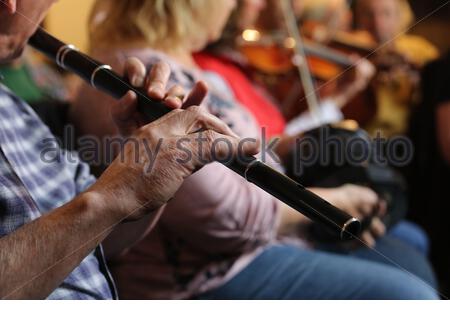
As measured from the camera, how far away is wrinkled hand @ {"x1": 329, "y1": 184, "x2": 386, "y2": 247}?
1.03 m

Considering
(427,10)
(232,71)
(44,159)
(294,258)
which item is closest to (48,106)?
(44,159)

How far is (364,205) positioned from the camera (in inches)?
42.3

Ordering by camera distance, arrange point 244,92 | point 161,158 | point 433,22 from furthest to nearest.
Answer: point 433,22, point 244,92, point 161,158

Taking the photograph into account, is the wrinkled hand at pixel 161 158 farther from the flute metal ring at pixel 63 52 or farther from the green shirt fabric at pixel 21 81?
the green shirt fabric at pixel 21 81

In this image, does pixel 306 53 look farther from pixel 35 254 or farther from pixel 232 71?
pixel 35 254

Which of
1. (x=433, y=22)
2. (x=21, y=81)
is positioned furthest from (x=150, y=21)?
(x=433, y=22)

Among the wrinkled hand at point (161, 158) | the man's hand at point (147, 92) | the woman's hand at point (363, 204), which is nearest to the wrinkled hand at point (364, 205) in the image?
the woman's hand at point (363, 204)

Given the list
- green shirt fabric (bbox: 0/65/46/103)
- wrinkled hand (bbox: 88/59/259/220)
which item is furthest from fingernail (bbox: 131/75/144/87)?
green shirt fabric (bbox: 0/65/46/103)

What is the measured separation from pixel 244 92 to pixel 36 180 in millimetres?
748

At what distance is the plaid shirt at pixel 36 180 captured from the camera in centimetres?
60

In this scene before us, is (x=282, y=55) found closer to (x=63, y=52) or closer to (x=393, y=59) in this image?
(x=393, y=59)

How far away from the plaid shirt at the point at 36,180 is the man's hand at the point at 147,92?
0.29 ft

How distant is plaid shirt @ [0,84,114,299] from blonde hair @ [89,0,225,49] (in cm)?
24

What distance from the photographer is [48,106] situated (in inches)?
36.8
